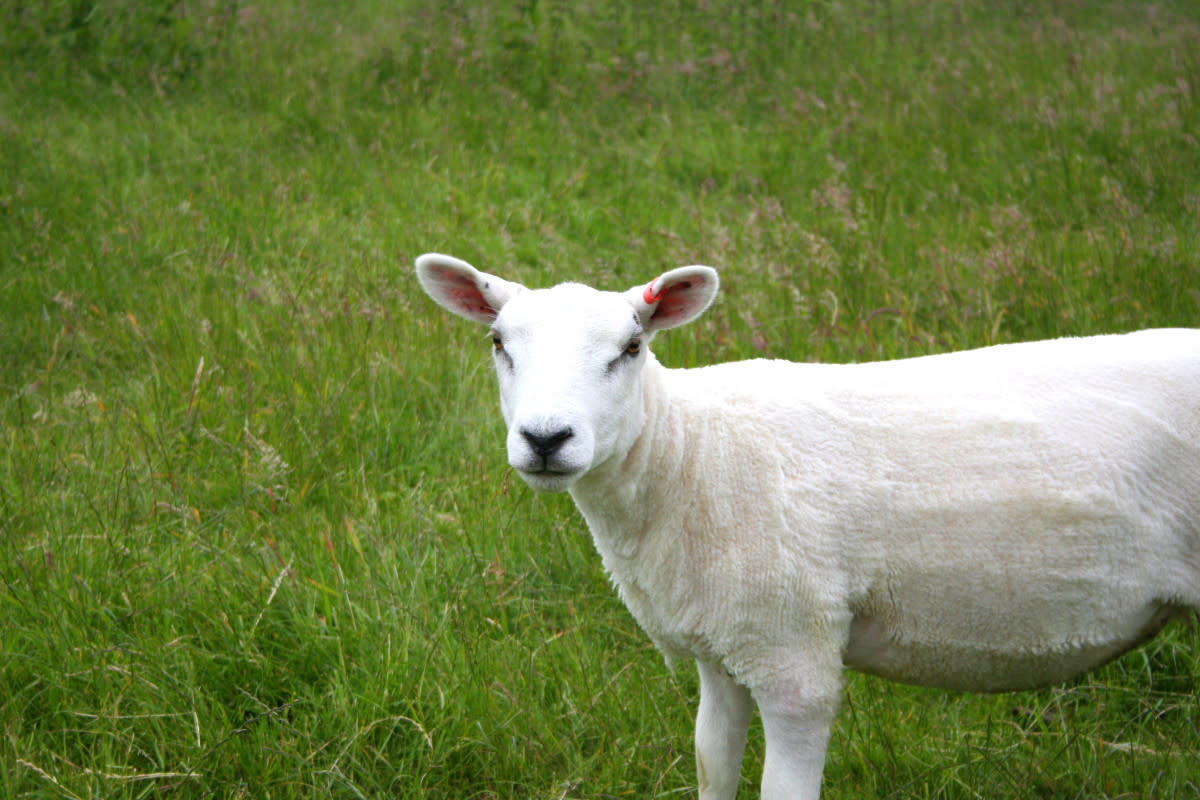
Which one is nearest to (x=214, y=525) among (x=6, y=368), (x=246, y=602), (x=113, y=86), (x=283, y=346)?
(x=246, y=602)

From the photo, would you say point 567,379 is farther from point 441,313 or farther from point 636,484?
point 441,313

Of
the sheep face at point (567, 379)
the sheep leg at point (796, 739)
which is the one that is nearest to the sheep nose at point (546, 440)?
the sheep face at point (567, 379)

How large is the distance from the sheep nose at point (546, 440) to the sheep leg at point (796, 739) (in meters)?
0.80

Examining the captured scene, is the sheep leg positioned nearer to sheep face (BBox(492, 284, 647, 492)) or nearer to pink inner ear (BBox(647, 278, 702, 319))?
sheep face (BBox(492, 284, 647, 492))

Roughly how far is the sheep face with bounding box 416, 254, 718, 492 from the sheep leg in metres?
0.72

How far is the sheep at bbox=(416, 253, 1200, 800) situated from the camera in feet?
8.09

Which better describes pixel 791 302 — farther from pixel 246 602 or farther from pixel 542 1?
pixel 542 1

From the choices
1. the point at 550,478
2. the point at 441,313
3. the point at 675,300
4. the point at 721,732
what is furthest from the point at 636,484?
the point at 441,313

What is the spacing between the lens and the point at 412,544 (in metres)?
3.62

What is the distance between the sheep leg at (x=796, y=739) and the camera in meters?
2.45

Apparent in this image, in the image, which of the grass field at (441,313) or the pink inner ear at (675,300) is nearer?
the pink inner ear at (675,300)

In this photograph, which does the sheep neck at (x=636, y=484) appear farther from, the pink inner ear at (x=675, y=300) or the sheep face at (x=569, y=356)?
the pink inner ear at (x=675, y=300)

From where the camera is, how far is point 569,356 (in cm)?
246

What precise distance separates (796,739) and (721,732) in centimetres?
34
